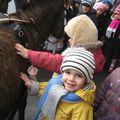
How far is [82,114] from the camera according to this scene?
2.43 metres

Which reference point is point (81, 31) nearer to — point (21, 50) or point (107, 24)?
point (21, 50)

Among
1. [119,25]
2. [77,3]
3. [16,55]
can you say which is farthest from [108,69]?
[16,55]

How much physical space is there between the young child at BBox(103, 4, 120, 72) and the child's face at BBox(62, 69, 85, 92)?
4.08 m

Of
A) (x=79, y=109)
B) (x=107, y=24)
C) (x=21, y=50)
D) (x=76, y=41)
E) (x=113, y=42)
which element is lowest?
(x=113, y=42)

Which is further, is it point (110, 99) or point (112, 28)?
point (112, 28)

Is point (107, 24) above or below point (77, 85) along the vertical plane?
below

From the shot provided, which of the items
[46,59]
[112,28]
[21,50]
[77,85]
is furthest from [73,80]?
[112,28]

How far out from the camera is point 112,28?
21.1 feet

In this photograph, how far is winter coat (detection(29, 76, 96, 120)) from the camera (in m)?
2.44

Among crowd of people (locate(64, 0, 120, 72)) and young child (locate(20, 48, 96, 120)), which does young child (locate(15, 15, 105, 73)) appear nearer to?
young child (locate(20, 48, 96, 120))

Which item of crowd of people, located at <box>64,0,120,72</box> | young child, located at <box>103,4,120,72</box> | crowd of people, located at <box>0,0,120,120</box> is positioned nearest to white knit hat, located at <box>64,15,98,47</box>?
crowd of people, located at <box>0,0,120,120</box>

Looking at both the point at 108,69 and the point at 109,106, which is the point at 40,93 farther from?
the point at 108,69

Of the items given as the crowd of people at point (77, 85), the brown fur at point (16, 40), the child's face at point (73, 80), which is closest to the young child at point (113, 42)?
the brown fur at point (16, 40)

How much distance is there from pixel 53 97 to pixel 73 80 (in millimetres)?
220
